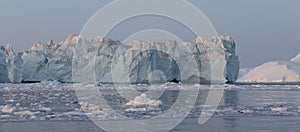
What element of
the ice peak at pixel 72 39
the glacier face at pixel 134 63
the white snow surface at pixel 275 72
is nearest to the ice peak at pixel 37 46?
the glacier face at pixel 134 63

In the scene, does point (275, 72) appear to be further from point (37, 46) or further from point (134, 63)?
point (134, 63)

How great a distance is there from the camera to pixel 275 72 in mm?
114125

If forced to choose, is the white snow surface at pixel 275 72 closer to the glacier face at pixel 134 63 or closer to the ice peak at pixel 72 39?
the glacier face at pixel 134 63

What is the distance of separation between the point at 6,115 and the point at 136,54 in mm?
28722

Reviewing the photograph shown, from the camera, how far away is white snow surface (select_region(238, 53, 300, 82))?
107 m

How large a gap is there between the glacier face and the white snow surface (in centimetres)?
6106

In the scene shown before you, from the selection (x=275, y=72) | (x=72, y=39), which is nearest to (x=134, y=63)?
(x=72, y=39)

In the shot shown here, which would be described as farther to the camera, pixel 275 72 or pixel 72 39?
pixel 275 72

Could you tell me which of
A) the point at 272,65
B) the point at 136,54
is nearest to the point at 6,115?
the point at 136,54

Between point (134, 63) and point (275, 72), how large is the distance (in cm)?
8187

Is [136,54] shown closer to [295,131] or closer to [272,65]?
[295,131]

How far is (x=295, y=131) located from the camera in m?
7.86

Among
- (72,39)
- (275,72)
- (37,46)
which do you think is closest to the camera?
(37,46)

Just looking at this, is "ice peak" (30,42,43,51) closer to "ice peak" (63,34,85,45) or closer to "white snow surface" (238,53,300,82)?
"ice peak" (63,34,85,45)
